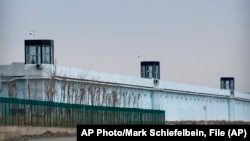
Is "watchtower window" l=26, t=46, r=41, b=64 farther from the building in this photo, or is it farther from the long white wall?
the long white wall

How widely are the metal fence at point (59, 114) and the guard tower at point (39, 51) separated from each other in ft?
22.0

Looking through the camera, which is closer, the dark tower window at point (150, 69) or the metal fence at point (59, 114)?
the metal fence at point (59, 114)

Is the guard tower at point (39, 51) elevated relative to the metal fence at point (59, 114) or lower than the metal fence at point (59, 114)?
elevated

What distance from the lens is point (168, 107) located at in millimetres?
67938

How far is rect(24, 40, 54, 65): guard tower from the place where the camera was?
50344 millimetres

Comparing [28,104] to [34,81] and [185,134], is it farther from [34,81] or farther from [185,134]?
[185,134]

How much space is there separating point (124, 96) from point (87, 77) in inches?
233

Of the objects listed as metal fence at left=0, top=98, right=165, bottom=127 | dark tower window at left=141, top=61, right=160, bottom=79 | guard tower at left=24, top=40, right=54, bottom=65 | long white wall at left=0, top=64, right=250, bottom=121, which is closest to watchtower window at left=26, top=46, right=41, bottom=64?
guard tower at left=24, top=40, right=54, bottom=65

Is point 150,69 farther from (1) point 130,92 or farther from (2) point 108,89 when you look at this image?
(2) point 108,89

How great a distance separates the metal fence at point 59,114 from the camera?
32.6m

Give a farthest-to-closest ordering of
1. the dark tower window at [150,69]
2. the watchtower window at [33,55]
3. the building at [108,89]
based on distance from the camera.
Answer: the dark tower window at [150,69] → the watchtower window at [33,55] → the building at [108,89]
